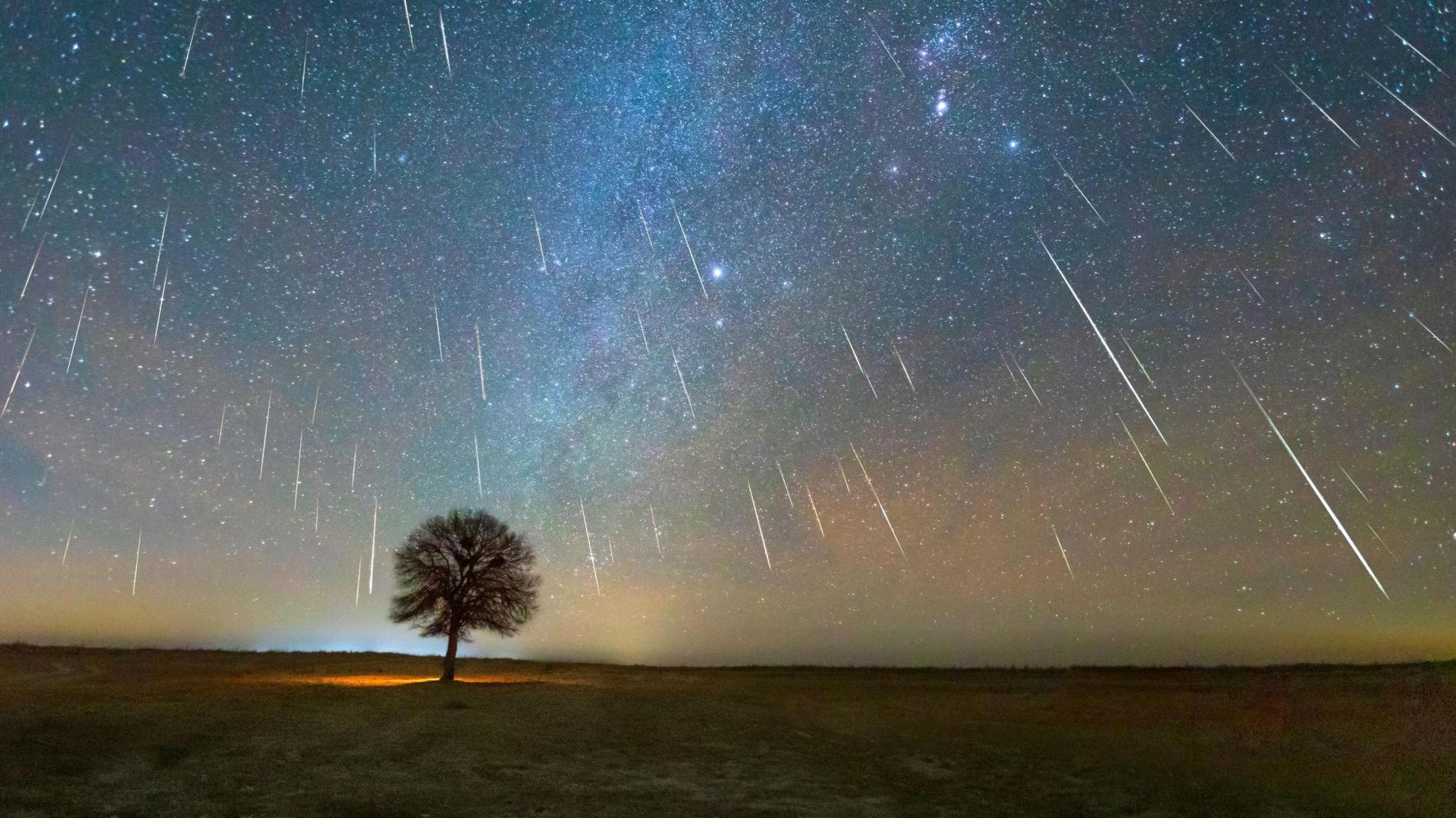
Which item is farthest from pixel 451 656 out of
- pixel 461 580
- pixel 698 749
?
pixel 698 749

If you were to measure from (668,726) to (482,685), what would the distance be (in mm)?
13056

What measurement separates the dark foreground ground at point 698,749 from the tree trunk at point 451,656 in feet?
11.0

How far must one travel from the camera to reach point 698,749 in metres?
20.1

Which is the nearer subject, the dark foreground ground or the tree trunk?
the dark foreground ground

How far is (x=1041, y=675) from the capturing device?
144ft

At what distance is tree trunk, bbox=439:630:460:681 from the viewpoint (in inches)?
1422

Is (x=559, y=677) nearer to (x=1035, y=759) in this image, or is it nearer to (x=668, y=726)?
(x=668, y=726)

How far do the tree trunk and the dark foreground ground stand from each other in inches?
131

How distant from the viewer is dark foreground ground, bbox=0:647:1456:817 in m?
14.3

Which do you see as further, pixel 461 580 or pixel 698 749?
pixel 461 580

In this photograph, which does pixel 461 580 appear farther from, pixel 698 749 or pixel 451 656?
pixel 698 749

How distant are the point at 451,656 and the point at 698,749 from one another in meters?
20.9

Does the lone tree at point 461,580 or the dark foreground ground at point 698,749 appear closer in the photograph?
the dark foreground ground at point 698,749

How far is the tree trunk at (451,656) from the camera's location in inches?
1422
